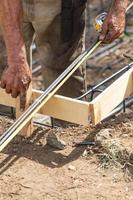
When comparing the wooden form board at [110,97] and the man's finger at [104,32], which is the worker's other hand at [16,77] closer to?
the wooden form board at [110,97]

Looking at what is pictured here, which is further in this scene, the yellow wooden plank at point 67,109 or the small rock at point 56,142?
the small rock at point 56,142

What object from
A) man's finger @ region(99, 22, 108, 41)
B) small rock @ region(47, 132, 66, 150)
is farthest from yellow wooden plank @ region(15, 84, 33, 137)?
man's finger @ region(99, 22, 108, 41)

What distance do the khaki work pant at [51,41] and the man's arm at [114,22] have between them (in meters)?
0.56

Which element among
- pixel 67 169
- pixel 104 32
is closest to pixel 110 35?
pixel 104 32

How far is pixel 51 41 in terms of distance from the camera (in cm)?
391

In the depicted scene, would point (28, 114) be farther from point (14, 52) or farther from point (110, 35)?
point (110, 35)

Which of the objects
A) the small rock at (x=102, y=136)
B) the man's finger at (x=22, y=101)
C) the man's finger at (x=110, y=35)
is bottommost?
the small rock at (x=102, y=136)

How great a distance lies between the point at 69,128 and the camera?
11.3 ft

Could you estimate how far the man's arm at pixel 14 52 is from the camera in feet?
9.37

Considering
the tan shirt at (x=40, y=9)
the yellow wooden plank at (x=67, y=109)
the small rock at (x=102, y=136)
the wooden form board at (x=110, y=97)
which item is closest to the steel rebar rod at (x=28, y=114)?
the yellow wooden plank at (x=67, y=109)

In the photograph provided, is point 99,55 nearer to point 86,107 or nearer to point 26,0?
point 26,0

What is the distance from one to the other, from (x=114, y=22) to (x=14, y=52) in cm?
71

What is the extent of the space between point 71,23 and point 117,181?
1.37m

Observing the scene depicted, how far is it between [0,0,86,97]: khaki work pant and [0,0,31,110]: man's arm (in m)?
0.78
